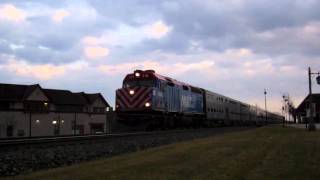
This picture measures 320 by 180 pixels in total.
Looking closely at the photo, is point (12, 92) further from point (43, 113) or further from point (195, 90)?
point (195, 90)

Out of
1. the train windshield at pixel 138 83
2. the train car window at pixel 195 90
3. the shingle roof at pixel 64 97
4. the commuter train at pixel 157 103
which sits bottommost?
the commuter train at pixel 157 103

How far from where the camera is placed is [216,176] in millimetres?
12961

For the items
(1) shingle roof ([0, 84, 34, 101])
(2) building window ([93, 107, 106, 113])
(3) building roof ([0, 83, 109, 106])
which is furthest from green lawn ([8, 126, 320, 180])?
(2) building window ([93, 107, 106, 113])

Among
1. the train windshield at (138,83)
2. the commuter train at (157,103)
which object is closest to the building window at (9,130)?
the commuter train at (157,103)

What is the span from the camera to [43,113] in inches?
3455

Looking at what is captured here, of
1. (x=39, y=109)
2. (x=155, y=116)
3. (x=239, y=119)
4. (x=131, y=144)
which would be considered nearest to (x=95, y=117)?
(x=39, y=109)

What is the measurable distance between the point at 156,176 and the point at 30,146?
9.81 metres

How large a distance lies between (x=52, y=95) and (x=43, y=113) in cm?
1241

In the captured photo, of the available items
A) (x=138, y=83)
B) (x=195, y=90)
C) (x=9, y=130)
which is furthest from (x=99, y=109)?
(x=138, y=83)

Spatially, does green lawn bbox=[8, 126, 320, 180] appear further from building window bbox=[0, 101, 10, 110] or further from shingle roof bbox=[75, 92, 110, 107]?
shingle roof bbox=[75, 92, 110, 107]

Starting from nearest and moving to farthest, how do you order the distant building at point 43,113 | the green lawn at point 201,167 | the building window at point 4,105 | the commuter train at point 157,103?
the green lawn at point 201,167, the commuter train at point 157,103, the distant building at point 43,113, the building window at point 4,105

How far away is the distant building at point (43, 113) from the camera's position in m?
81.4

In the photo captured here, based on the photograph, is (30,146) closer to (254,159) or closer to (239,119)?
(254,159)

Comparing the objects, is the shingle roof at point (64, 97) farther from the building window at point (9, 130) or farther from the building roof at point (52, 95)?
the building window at point (9, 130)
